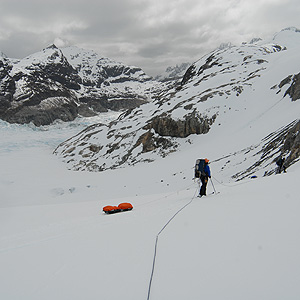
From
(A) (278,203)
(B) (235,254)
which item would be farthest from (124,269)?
(A) (278,203)

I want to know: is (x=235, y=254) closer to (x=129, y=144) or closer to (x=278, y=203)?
(x=278, y=203)

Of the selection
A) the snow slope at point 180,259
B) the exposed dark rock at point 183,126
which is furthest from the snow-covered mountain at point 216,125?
the snow slope at point 180,259

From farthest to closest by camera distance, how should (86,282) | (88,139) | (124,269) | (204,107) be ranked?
(88,139) → (204,107) → (124,269) → (86,282)

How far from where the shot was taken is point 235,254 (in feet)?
10.5

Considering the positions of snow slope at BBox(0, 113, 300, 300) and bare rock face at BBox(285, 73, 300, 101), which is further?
bare rock face at BBox(285, 73, 300, 101)

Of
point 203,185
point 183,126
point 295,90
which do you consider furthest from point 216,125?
point 203,185

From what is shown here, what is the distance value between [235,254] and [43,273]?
120 inches

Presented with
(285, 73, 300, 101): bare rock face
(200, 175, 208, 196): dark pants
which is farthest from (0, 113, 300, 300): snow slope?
(285, 73, 300, 101): bare rock face

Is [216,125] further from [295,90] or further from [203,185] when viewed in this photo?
[203,185]

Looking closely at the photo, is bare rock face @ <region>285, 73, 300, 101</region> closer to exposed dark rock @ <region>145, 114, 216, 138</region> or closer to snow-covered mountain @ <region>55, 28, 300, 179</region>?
snow-covered mountain @ <region>55, 28, 300, 179</region>

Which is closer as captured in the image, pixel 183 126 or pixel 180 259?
pixel 180 259

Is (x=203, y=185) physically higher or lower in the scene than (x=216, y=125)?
lower

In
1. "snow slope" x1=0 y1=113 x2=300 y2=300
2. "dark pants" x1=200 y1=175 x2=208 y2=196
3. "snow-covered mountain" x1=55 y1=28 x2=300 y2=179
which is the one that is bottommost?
"snow slope" x1=0 y1=113 x2=300 y2=300

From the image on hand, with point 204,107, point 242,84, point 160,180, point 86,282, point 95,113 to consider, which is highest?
point 95,113
